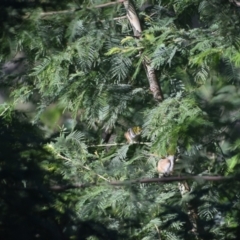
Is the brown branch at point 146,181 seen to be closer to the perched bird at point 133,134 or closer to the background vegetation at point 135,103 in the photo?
the background vegetation at point 135,103

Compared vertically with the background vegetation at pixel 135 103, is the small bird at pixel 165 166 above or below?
below

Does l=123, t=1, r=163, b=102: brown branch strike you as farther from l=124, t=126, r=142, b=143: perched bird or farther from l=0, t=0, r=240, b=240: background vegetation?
l=124, t=126, r=142, b=143: perched bird

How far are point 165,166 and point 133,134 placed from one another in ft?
→ 1.41

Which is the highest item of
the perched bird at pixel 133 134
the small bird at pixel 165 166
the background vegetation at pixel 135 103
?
the background vegetation at pixel 135 103

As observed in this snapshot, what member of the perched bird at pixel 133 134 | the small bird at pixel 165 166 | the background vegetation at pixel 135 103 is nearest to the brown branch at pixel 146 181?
the background vegetation at pixel 135 103

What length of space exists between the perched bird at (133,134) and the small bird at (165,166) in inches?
12.3

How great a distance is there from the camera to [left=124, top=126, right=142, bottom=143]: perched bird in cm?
477

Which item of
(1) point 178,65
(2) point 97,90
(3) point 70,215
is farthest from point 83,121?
(3) point 70,215

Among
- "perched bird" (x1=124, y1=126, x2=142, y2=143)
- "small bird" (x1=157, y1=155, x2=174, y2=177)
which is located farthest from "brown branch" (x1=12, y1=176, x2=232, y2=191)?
"perched bird" (x1=124, y1=126, x2=142, y2=143)

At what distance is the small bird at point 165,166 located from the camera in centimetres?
446

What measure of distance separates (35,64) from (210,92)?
1551 millimetres

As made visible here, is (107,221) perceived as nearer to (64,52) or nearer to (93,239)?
(93,239)

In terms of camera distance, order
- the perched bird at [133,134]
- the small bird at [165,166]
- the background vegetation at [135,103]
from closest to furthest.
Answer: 1. the background vegetation at [135,103]
2. the small bird at [165,166]
3. the perched bird at [133,134]

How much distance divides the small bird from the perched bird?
31 centimetres
